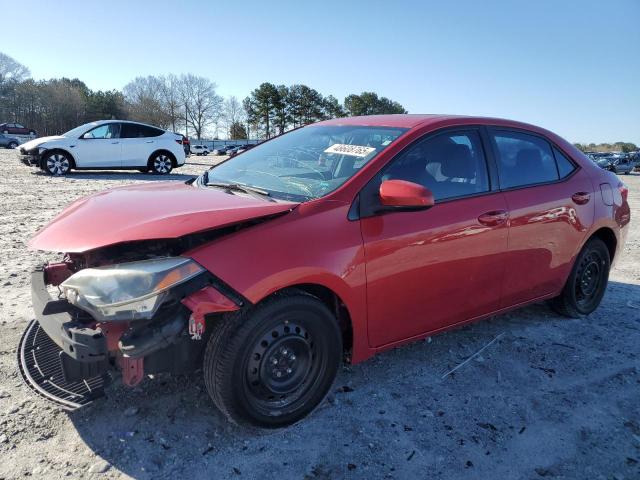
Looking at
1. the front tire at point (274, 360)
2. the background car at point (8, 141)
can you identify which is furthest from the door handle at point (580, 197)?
the background car at point (8, 141)

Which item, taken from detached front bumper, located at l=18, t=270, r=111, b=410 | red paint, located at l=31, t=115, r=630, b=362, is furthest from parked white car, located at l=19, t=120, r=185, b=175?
detached front bumper, located at l=18, t=270, r=111, b=410

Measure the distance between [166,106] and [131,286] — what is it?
95.2 m

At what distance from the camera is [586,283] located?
4336 mm

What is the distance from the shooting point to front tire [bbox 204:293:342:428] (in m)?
2.34

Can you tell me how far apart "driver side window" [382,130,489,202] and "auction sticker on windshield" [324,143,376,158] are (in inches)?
7.5

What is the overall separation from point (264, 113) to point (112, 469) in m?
82.8

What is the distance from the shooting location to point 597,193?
4.13 meters

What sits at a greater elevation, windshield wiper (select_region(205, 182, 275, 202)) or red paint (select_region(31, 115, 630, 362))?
windshield wiper (select_region(205, 182, 275, 202))

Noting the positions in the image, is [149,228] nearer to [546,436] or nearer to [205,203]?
[205,203]

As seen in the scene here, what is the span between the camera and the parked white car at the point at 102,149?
13352 mm

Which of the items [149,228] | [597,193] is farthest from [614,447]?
[149,228]

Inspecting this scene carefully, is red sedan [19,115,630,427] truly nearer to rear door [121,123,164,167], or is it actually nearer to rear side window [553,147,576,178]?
rear side window [553,147,576,178]

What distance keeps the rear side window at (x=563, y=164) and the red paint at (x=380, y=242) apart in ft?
0.26

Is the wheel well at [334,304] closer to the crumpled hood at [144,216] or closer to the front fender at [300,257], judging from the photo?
the front fender at [300,257]
